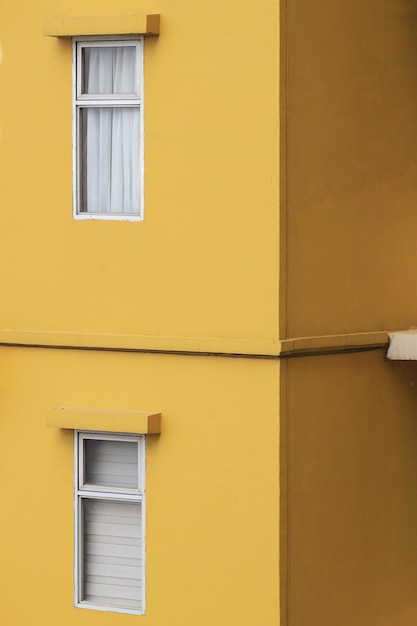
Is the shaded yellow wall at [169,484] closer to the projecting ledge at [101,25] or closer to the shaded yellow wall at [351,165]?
the shaded yellow wall at [351,165]

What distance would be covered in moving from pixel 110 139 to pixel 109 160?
0.14 m

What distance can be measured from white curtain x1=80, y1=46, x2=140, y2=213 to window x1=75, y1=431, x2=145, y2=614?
5.13 ft

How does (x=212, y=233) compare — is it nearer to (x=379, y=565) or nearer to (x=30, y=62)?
(x=30, y=62)

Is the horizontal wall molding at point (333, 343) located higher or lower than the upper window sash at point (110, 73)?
lower

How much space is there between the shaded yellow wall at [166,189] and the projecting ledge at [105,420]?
21.0 inches

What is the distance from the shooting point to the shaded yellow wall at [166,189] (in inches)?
365

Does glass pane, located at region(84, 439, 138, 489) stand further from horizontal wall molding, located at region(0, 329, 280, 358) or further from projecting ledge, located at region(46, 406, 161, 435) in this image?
horizontal wall molding, located at region(0, 329, 280, 358)

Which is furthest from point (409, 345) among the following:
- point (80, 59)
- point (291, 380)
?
point (80, 59)

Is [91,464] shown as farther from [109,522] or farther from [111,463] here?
[109,522]

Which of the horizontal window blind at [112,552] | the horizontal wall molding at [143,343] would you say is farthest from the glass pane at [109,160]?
the horizontal window blind at [112,552]

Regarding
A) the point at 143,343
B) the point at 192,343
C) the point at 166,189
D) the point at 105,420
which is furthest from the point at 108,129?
the point at 105,420

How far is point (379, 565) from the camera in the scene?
10594 millimetres

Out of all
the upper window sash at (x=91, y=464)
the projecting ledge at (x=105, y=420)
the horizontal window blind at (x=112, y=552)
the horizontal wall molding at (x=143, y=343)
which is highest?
the horizontal wall molding at (x=143, y=343)

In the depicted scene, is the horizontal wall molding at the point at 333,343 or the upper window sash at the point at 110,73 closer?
the horizontal wall molding at the point at 333,343
